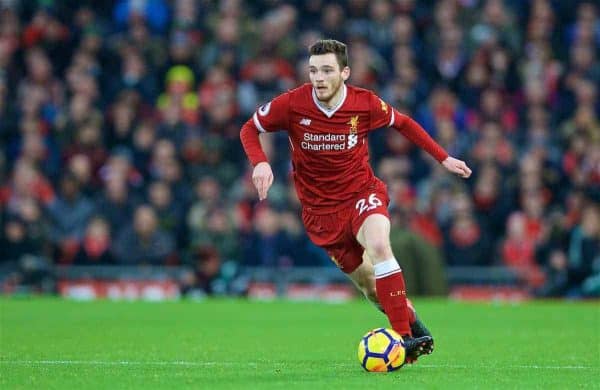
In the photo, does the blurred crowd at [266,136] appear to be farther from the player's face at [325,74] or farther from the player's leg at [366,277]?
the player's face at [325,74]

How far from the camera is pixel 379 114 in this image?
9.68 m

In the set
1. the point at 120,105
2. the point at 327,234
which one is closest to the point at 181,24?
the point at 120,105

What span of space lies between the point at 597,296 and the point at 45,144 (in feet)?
29.6

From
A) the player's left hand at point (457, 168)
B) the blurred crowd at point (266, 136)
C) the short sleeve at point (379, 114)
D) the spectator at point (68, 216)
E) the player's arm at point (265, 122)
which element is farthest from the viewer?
the spectator at point (68, 216)

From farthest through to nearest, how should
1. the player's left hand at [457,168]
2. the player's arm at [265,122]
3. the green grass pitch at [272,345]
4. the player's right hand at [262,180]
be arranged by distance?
the player's arm at [265,122] → the player's left hand at [457,168] → the player's right hand at [262,180] → the green grass pitch at [272,345]

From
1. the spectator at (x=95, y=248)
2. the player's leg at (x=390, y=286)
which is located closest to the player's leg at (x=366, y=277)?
the player's leg at (x=390, y=286)

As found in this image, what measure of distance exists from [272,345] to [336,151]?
2395mm

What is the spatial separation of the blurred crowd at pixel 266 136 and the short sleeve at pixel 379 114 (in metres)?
8.82

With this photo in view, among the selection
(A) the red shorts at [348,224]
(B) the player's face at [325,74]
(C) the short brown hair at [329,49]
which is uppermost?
(C) the short brown hair at [329,49]

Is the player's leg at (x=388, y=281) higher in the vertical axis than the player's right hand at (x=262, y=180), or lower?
lower

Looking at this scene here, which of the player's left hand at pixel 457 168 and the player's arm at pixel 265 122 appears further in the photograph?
the player's arm at pixel 265 122

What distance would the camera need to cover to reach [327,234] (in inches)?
383

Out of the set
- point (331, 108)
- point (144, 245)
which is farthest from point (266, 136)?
point (331, 108)

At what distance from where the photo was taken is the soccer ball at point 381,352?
28.4 feet
